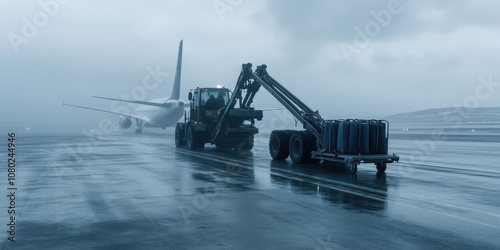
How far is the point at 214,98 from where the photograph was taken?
26.6 m

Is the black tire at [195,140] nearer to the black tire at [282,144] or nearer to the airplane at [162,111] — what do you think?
the black tire at [282,144]

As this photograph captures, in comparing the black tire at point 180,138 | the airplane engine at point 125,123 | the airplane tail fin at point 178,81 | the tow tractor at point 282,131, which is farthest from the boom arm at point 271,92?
the airplane engine at point 125,123

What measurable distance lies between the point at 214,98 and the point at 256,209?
59.2 ft

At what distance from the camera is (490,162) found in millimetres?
19531

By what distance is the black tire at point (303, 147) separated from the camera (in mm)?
17875

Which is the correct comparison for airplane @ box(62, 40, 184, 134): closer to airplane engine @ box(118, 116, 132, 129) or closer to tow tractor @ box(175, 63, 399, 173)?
airplane engine @ box(118, 116, 132, 129)

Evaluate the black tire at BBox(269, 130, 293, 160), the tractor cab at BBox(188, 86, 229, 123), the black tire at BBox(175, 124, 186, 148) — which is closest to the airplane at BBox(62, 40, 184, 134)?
the black tire at BBox(175, 124, 186, 148)

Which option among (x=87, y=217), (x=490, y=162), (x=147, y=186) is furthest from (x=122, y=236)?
(x=490, y=162)

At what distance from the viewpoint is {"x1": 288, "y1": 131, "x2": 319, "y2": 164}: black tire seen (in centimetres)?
1788

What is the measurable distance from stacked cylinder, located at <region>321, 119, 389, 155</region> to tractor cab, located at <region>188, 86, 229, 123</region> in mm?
11241

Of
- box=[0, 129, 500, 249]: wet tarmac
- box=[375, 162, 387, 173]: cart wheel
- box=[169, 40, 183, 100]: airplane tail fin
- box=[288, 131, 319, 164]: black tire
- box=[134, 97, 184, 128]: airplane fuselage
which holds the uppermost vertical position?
box=[169, 40, 183, 100]: airplane tail fin

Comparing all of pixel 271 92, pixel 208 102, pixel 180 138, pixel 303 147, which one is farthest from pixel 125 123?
pixel 303 147

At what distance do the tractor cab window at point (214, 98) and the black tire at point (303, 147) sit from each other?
8.97 metres

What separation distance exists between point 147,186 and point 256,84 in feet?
37.6
